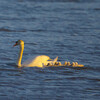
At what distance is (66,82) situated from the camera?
9.75 metres

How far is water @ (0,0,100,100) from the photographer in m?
9.05

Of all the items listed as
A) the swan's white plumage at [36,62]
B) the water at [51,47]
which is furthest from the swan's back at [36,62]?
the water at [51,47]

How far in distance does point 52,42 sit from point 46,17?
6451mm

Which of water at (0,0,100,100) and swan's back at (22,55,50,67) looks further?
swan's back at (22,55,50,67)

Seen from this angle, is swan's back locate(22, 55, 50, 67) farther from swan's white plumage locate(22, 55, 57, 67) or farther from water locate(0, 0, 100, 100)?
water locate(0, 0, 100, 100)

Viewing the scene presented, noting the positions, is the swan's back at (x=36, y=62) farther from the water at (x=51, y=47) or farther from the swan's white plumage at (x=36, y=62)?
the water at (x=51, y=47)

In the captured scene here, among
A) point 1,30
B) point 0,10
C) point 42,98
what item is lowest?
point 42,98

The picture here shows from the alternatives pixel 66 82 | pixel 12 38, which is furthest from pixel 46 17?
pixel 66 82

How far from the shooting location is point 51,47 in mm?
13961

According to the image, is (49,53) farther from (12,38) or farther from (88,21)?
(88,21)

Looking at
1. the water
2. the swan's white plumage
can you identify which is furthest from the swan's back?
the water

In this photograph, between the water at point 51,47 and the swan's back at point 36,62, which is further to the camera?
the swan's back at point 36,62

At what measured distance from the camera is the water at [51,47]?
9055 mm

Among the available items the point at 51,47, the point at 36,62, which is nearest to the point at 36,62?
the point at 36,62
